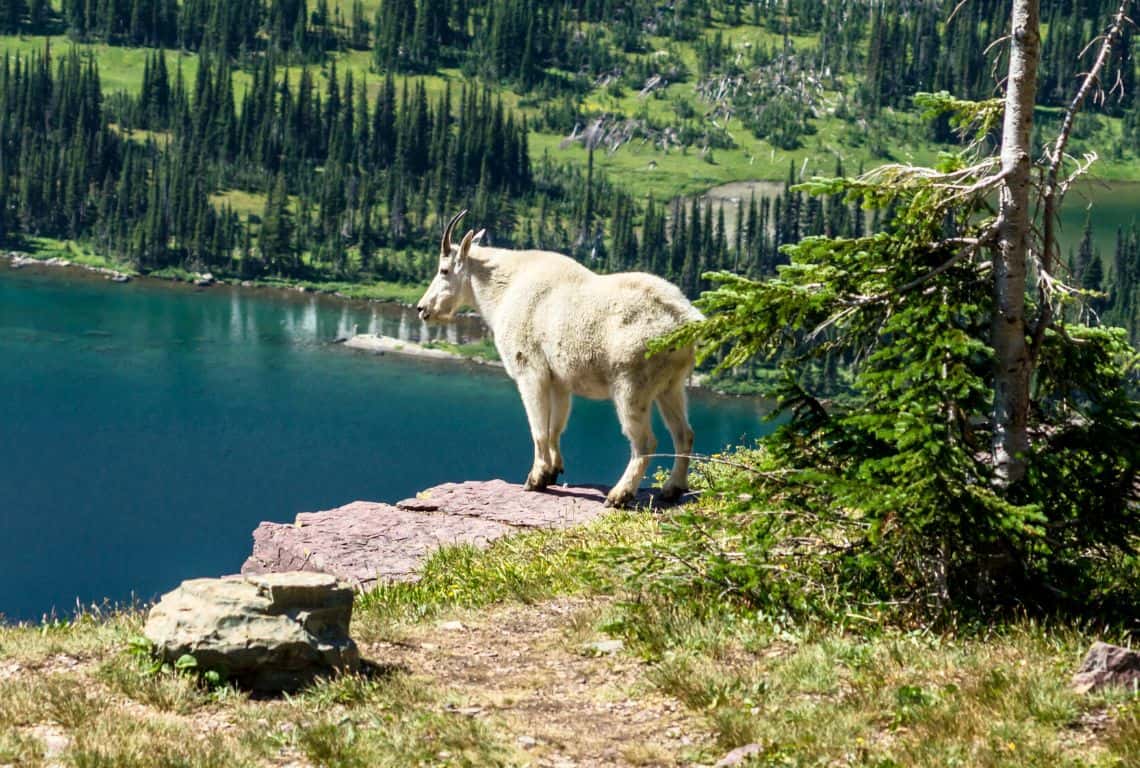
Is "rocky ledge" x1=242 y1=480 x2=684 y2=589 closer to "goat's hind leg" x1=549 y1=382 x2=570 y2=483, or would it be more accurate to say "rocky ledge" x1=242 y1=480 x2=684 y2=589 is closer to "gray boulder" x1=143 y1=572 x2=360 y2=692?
"goat's hind leg" x1=549 y1=382 x2=570 y2=483

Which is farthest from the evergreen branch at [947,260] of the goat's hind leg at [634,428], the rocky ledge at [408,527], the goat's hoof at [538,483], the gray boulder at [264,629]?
the goat's hoof at [538,483]

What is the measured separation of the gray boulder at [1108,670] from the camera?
7.54 meters

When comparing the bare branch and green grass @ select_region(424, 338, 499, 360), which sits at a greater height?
the bare branch

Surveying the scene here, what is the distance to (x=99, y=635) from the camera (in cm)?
918

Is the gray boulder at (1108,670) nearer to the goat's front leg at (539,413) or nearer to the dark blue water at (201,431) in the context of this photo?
the goat's front leg at (539,413)

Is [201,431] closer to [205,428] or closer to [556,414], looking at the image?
[205,428]

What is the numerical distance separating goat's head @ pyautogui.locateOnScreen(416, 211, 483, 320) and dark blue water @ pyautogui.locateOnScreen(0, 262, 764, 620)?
142ft

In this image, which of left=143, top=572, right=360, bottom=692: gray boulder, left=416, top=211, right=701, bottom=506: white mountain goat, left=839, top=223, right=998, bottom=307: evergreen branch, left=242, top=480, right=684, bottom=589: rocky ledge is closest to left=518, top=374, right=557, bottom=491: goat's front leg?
left=416, top=211, right=701, bottom=506: white mountain goat

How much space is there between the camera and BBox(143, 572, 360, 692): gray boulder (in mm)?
8188

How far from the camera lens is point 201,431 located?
9731cm

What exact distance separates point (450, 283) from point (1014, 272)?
9.24 m

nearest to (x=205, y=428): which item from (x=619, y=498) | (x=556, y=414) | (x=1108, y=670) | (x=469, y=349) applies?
(x=469, y=349)

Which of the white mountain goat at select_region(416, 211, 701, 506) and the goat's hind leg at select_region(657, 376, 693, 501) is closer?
the white mountain goat at select_region(416, 211, 701, 506)

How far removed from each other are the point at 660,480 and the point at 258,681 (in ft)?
29.0
